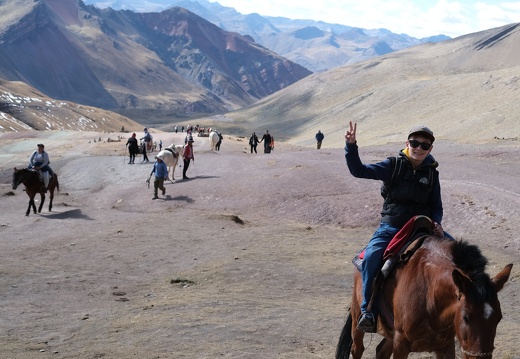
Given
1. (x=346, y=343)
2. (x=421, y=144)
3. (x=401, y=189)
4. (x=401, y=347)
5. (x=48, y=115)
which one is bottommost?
(x=346, y=343)

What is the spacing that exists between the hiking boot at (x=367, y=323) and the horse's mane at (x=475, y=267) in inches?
48.4

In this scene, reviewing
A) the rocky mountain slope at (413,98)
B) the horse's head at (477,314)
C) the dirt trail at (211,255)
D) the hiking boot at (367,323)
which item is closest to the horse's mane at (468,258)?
the horse's head at (477,314)

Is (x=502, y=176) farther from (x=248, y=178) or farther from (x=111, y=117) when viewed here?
(x=111, y=117)

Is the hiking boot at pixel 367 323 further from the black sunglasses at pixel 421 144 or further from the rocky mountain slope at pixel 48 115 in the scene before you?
the rocky mountain slope at pixel 48 115

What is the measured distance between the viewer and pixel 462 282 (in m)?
5.19

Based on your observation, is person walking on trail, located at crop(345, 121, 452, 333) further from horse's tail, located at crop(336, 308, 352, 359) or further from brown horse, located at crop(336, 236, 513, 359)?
horse's tail, located at crop(336, 308, 352, 359)

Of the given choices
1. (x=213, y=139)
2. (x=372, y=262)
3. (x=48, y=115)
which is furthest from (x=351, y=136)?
(x=48, y=115)

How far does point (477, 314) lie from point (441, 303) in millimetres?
616

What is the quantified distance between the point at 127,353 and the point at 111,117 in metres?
111

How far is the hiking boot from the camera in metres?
6.68

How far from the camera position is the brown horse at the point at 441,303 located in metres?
5.11

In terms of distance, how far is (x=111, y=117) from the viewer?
380 feet

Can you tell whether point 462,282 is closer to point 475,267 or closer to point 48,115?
point 475,267

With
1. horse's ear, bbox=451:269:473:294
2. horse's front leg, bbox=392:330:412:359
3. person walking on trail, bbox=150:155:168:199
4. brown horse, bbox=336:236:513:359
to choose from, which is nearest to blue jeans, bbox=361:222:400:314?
brown horse, bbox=336:236:513:359
